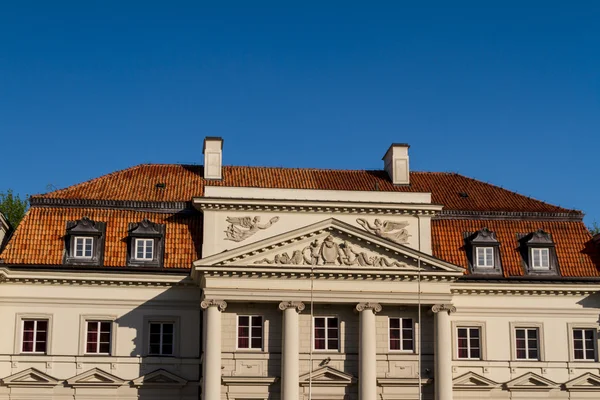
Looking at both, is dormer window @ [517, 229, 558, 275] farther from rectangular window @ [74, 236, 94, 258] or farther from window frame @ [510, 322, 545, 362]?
rectangular window @ [74, 236, 94, 258]

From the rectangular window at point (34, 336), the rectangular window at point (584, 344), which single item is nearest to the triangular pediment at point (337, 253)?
the rectangular window at point (584, 344)

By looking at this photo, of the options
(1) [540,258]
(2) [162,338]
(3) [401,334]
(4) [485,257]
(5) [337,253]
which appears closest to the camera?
(5) [337,253]

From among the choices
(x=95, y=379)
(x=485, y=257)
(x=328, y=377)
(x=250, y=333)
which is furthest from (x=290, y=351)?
(x=485, y=257)

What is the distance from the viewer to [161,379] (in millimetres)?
47844

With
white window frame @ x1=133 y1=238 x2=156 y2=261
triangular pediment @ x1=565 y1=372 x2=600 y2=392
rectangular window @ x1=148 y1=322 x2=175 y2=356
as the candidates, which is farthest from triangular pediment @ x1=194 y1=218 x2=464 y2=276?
triangular pediment @ x1=565 y1=372 x2=600 y2=392

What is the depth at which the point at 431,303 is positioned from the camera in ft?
156

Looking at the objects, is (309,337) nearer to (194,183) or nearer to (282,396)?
(282,396)

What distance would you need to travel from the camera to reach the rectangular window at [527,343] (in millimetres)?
50438

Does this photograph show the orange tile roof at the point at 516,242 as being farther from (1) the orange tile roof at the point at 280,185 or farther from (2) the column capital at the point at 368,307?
(2) the column capital at the point at 368,307

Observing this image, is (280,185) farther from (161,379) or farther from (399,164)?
(161,379)

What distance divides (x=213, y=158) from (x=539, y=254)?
16681mm

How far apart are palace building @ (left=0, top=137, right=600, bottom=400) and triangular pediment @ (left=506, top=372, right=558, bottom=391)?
0.10m

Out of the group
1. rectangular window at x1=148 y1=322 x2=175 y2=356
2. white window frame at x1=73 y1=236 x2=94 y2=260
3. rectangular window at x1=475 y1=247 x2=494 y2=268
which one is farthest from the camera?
rectangular window at x1=475 y1=247 x2=494 y2=268

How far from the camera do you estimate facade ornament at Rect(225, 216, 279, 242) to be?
49.5m
